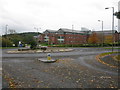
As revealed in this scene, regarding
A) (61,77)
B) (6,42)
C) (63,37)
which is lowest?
(61,77)

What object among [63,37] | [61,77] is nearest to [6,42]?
[63,37]

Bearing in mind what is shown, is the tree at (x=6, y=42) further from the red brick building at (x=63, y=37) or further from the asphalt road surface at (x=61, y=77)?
the asphalt road surface at (x=61, y=77)

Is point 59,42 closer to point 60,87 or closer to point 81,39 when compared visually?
point 81,39

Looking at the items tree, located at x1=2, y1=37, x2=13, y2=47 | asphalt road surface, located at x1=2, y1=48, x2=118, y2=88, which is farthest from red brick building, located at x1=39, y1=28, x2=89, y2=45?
asphalt road surface, located at x1=2, y1=48, x2=118, y2=88

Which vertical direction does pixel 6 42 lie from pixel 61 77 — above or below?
above

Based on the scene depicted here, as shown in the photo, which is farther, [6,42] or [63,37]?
[63,37]

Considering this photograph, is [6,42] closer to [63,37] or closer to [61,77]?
[63,37]

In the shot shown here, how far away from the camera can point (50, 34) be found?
74188 millimetres

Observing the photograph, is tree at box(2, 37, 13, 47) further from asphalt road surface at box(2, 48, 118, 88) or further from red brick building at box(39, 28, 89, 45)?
asphalt road surface at box(2, 48, 118, 88)

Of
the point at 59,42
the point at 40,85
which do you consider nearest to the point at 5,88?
the point at 40,85

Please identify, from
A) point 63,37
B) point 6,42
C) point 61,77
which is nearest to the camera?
point 61,77

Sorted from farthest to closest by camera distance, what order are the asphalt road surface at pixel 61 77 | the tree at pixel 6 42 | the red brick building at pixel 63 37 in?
the red brick building at pixel 63 37 < the tree at pixel 6 42 < the asphalt road surface at pixel 61 77

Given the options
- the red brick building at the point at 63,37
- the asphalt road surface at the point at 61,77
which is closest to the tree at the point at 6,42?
the red brick building at the point at 63,37

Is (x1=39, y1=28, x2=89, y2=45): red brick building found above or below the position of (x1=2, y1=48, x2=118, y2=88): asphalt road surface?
above
